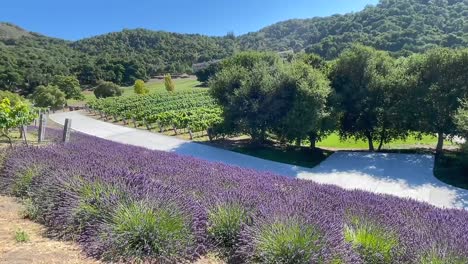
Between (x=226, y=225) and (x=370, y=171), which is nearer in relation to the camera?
(x=226, y=225)

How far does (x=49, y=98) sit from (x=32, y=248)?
50.6 meters

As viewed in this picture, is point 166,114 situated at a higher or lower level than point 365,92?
lower

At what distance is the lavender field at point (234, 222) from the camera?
11.5ft

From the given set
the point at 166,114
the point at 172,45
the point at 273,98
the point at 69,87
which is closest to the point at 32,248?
the point at 273,98

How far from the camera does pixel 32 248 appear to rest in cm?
412

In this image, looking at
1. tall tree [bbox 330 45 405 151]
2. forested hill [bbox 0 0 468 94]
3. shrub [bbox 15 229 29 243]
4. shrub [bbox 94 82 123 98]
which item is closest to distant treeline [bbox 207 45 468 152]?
tall tree [bbox 330 45 405 151]

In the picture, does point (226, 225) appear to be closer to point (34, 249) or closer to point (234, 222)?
point (234, 222)

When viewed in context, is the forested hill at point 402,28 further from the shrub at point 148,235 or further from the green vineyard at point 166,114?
the shrub at point 148,235

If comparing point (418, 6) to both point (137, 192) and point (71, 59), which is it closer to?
point (71, 59)

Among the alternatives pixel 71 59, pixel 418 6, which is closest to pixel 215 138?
pixel 71 59

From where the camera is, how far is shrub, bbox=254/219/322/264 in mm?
3387

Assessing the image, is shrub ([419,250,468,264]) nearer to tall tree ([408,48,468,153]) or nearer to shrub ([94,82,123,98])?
tall tree ([408,48,468,153])

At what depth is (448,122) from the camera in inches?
699

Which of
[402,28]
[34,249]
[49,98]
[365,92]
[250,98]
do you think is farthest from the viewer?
[402,28]
